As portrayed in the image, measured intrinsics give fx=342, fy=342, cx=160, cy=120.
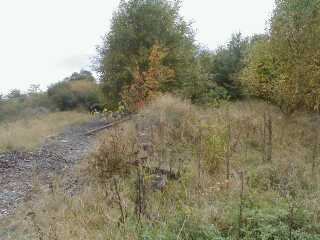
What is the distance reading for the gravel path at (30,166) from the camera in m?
5.66

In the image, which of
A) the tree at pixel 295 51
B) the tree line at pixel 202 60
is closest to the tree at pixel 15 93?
the tree line at pixel 202 60

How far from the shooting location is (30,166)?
300 inches

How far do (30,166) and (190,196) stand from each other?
4538 millimetres

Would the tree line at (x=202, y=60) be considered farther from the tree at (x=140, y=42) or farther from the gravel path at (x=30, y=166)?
the gravel path at (x=30, y=166)

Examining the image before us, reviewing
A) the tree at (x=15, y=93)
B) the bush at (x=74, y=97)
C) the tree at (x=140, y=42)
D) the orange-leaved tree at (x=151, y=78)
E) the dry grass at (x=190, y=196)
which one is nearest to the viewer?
the dry grass at (x=190, y=196)

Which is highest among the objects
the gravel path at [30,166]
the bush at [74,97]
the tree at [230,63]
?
the tree at [230,63]

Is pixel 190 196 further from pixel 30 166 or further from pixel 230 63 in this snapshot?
pixel 230 63

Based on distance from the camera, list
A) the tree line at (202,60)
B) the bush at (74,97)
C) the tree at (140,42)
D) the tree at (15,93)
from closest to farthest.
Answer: the tree line at (202,60), the tree at (140,42), the bush at (74,97), the tree at (15,93)

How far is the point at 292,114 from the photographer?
13.2 metres

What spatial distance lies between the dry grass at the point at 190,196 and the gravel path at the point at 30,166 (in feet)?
2.67

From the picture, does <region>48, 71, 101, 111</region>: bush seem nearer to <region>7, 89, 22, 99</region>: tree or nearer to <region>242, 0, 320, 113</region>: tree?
<region>7, 89, 22, 99</region>: tree

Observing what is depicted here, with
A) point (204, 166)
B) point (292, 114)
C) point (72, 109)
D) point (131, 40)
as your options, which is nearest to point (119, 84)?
point (131, 40)

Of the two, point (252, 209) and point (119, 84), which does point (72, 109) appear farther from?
point (252, 209)

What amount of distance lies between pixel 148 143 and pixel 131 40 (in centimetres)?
1279
